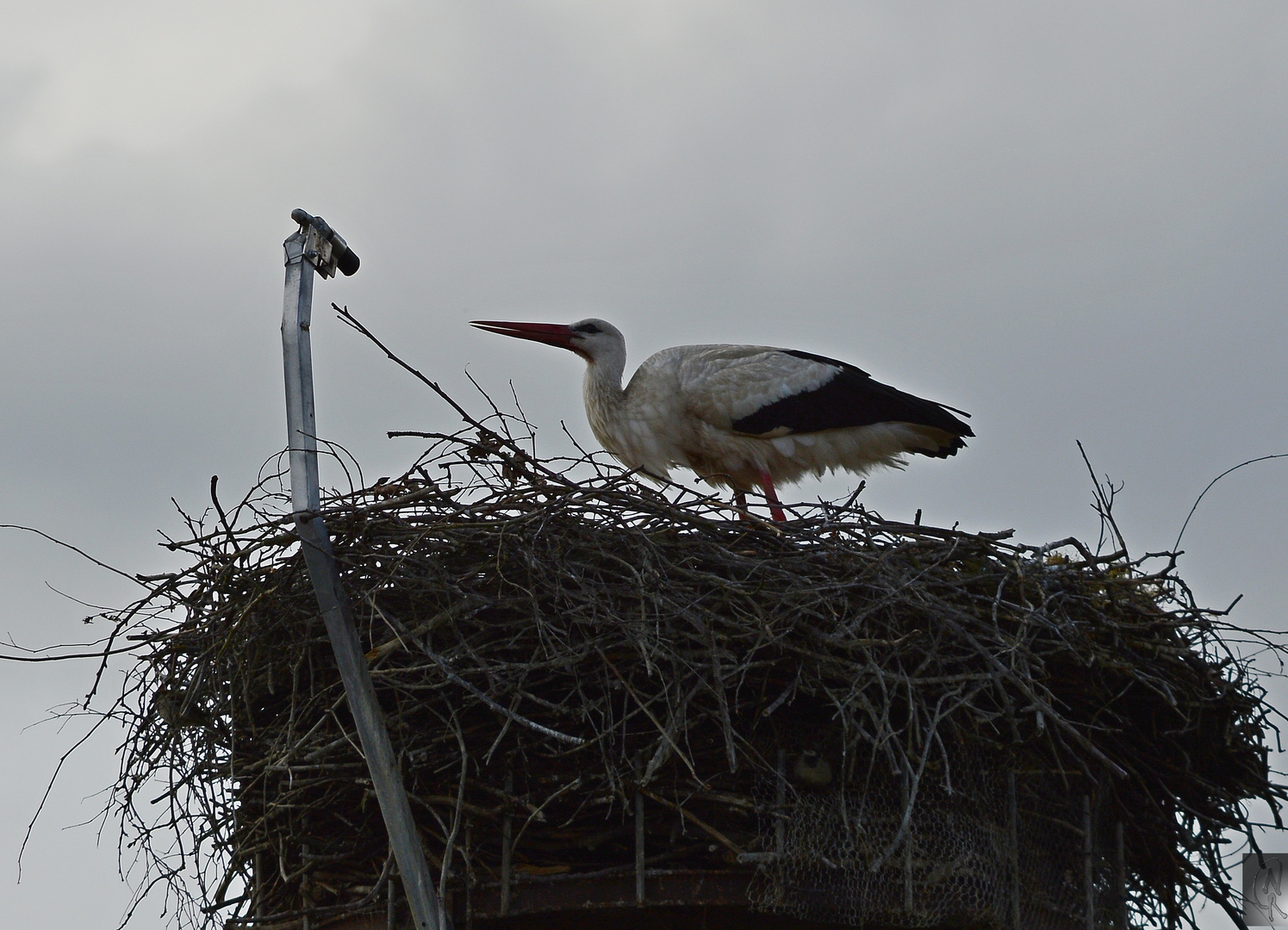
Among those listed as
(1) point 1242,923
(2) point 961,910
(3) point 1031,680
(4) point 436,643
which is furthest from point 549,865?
(1) point 1242,923

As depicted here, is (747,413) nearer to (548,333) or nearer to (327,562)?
(548,333)

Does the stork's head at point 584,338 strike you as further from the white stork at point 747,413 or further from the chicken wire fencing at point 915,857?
the chicken wire fencing at point 915,857

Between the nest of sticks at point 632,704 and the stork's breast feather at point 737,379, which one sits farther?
the stork's breast feather at point 737,379

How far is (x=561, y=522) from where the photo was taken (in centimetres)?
442

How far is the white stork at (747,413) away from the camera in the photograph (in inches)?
256

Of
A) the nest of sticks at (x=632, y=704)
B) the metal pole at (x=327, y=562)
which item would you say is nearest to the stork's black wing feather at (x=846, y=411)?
the nest of sticks at (x=632, y=704)

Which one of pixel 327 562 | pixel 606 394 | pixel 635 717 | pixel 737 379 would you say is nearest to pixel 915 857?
pixel 635 717

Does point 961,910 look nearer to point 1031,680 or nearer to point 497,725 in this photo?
point 1031,680

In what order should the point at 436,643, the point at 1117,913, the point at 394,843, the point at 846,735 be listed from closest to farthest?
1. the point at 394,843
2. the point at 846,735
3. the point at 436,643
4. the point at 1117,913

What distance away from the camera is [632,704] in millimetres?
4434

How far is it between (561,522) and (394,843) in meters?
1.09

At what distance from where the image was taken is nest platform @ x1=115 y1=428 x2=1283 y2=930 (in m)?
4.13

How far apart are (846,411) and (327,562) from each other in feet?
10.4

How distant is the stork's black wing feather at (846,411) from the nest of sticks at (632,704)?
169cm
